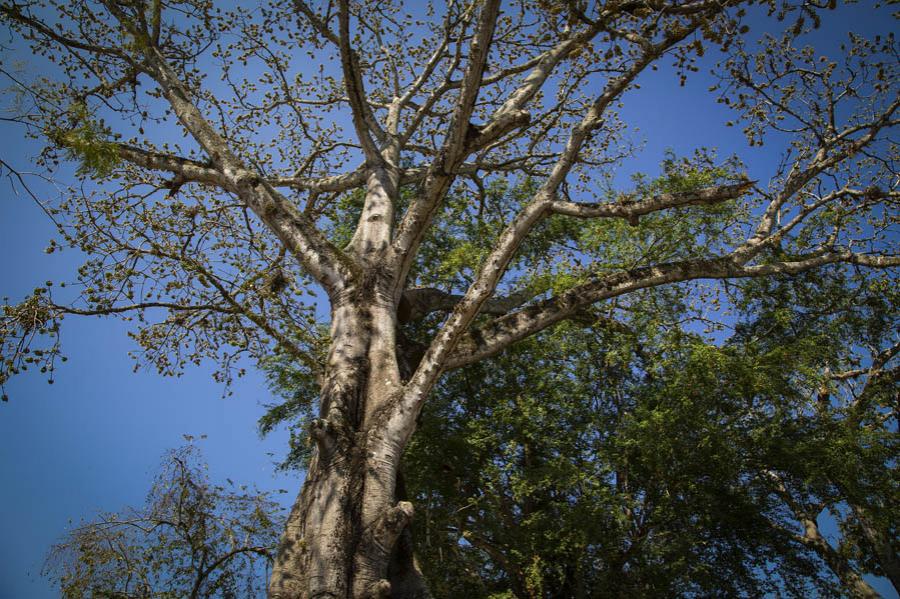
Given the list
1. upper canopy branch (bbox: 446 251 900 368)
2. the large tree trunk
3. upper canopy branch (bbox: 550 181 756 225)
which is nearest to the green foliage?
the large tree trunk

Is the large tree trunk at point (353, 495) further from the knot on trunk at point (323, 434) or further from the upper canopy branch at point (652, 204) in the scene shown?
the upper canopy branch at point (652, 204)

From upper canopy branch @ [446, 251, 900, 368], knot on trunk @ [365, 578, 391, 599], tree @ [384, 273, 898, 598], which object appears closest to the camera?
knot on trunk @ [365, 578, 391, 599]

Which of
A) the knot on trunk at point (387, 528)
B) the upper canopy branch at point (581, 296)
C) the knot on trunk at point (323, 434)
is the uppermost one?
the upper canopy branch at point (581, 296)

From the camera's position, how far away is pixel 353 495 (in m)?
5.15

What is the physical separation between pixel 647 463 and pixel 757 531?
6.13 ft

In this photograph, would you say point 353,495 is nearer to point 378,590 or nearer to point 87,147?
point 378,590

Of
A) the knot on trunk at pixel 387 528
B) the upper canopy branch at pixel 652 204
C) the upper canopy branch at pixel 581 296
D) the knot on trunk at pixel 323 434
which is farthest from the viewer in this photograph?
the upper canopy branch at pixel 581 296

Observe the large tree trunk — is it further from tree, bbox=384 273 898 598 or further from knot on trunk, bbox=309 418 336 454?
tree, bbox=384 273 898 598

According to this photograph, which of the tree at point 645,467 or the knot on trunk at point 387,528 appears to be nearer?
the knot on trunk at point 387,528

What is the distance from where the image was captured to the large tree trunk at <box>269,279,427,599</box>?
15.8 feet

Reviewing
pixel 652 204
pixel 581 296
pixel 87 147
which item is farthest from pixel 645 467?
pixel 87 147

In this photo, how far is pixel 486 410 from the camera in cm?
945

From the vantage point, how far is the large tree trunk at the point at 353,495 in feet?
15.8

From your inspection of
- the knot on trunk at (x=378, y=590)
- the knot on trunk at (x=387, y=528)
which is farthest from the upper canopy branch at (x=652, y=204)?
the knot on trunk at (x=378, y=590)
